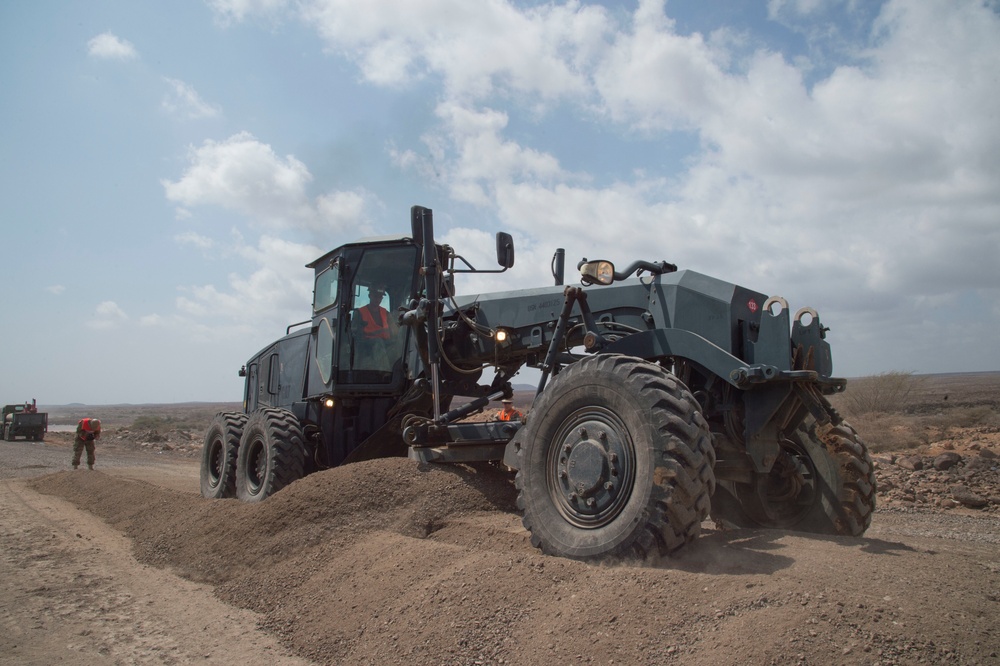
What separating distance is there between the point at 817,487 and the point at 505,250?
3760 mm

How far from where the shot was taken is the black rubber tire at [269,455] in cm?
914

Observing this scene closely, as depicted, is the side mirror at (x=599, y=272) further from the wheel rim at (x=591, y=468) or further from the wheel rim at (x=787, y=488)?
the wheel rim at (x=787, y=488)

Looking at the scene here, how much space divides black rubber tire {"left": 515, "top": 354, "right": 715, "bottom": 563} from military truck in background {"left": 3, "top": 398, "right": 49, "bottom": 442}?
37079mm

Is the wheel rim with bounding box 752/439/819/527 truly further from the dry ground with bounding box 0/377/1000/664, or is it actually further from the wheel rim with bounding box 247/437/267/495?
the wheel rim with bounding box 247/437/267/495

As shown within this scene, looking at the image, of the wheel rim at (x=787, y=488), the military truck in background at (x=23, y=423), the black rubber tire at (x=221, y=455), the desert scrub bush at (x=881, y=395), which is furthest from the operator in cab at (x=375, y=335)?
the military truck in background at (x=23, y=423)

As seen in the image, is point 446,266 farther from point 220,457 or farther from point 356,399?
point 220,457

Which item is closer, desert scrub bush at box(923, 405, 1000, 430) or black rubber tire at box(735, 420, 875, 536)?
black rubber tire at box(735, 420, 875, 536)

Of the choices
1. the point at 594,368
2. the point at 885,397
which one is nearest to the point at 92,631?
the point at 594,368

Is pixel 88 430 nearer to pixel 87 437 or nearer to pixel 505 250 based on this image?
pixel 87 437

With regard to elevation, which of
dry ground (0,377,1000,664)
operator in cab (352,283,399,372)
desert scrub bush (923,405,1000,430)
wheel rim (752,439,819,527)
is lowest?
dry ground (0,377,1000,664)

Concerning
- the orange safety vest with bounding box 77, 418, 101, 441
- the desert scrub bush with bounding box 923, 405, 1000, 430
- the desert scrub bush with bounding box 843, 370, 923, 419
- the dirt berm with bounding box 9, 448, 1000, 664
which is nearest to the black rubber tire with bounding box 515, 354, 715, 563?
the dirt berm with bounding box 9, 448, 1000, 664

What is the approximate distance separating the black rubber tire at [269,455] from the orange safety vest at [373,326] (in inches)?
58.3

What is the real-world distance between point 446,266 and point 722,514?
4104mm

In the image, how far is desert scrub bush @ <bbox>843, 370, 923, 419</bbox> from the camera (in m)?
26.3
